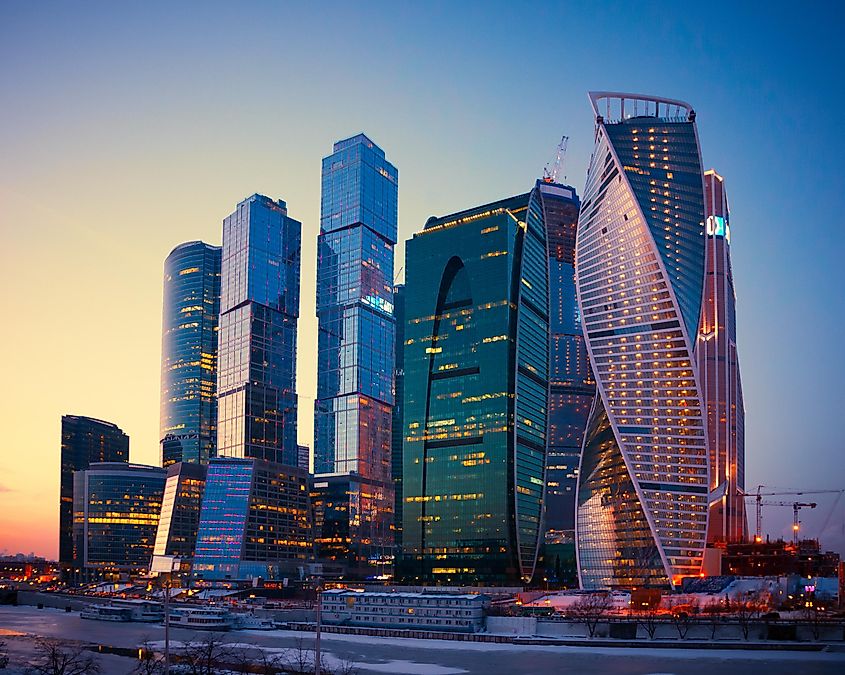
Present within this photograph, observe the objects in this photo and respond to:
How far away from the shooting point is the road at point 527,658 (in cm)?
12188

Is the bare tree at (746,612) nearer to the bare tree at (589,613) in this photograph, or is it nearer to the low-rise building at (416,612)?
the bare tree at (589,613)

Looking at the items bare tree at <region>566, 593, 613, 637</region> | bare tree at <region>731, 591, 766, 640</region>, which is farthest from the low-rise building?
bare tree at <region>731, 591, 766, 640</region>

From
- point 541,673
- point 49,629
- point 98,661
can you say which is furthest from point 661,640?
point 49,629

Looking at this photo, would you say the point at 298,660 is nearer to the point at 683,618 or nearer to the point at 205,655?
the point at 205,655

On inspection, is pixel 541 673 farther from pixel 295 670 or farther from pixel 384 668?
pixel 295 670

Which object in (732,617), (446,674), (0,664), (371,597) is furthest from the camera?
(371,597)

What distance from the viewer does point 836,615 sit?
17188cm

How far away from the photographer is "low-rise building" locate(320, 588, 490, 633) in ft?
585

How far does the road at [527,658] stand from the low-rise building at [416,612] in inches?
362

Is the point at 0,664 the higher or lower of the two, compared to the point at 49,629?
higher

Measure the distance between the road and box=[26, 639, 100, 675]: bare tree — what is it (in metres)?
4.62

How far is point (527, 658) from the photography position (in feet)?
453

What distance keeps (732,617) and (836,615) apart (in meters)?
19.8

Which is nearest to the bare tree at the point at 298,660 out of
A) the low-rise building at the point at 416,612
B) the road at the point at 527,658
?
the road at the point at 527,658
